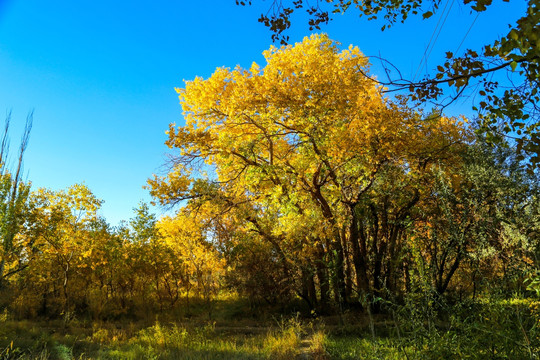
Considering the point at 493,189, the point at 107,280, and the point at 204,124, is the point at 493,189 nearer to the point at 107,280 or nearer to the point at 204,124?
the point at 204,124

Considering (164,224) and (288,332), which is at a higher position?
(164,224)

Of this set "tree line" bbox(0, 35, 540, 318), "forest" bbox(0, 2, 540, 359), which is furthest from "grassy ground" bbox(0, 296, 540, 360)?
"tree line" bbox(0, 35, 540, 318)

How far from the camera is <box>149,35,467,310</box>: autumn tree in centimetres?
924

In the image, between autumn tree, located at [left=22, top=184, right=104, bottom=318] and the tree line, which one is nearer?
the tree line

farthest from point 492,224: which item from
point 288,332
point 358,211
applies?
point 288,332

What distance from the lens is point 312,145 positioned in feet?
33.7

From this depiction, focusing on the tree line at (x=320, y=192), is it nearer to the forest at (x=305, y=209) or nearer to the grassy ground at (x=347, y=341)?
the forest at (x=305, y=209)

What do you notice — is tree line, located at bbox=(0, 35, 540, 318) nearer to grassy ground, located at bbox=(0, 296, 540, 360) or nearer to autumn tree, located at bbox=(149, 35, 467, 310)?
autumn tree, located at bbox=(149, 35, 467, 310)

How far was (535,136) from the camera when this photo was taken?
8.96 ft

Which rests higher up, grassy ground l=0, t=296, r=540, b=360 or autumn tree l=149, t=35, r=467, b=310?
autumn tree l=149, t=35, r=467, b=310

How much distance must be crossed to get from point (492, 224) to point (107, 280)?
1901cm

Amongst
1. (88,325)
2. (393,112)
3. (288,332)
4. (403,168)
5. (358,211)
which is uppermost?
(393,112)

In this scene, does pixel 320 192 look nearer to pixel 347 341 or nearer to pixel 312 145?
pixel 312 145

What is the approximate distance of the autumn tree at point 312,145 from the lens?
30.3ft
